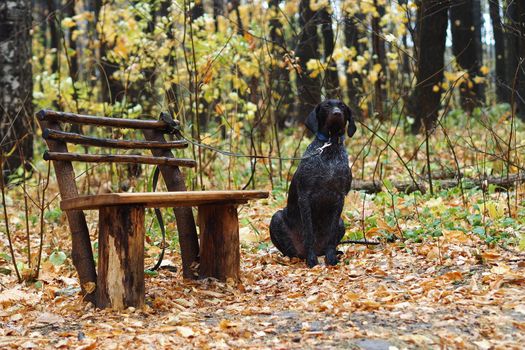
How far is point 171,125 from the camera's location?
18.1 feet

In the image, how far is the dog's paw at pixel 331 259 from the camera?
5.80 metres

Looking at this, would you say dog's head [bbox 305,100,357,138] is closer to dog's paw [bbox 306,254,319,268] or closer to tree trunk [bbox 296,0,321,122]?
dog's paw [bbox 306,254,319,268]

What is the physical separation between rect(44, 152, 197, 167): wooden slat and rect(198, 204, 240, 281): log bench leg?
453 mm

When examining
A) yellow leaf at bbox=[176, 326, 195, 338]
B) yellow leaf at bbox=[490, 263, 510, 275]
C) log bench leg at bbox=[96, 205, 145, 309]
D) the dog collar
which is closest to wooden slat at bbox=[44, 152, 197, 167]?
log bench leg at bbox=[96, 205, 145, 309]

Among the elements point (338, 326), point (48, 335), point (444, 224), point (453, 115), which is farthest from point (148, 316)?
point (453, 115)

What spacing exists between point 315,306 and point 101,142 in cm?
194

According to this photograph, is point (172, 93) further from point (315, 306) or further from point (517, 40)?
point (517, 40)

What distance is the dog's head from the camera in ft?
18.5

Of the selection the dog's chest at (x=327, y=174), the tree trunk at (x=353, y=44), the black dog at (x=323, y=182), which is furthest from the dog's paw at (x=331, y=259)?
the tree trunk at (x=353, y=44)

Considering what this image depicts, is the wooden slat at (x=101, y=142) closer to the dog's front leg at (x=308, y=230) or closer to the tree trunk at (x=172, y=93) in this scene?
the dog's front leg at (x=308, y=230)

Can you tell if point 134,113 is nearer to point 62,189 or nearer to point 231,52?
point 231,52

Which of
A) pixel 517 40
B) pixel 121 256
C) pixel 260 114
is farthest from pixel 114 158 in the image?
pixel 517 40

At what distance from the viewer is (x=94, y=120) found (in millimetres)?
5059

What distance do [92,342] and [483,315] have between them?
2139 mm
